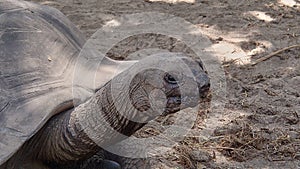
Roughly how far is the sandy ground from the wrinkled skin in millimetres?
838

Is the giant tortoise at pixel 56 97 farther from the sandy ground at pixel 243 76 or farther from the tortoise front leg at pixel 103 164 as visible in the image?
the sandy ground at pixel 243 76

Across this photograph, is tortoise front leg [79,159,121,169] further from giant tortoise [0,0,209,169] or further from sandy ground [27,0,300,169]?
sandy ground [27,0,300,169]

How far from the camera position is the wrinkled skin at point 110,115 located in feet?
6.57

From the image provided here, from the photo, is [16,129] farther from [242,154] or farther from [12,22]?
[242,154]

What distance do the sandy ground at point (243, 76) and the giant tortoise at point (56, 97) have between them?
825mm

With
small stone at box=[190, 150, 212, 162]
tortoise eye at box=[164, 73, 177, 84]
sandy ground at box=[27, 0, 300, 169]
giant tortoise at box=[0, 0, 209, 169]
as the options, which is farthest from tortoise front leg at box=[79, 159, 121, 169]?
tortoise eye at box=[164, 73, 177, 84]

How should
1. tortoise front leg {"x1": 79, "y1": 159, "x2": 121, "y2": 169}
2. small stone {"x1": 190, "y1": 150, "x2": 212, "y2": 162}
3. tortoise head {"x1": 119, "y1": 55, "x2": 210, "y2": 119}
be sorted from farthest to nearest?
1. small stone {"x1": 190, "y1": 150, "x2": 212, "y2": 162}
2. tortoise front leg {"x1": 79, "y1": 159, "x2": 121, "y2": 169}
3. tortoise head {"x1": 119, "y1": 55, "x2": 210, "y2": 119}

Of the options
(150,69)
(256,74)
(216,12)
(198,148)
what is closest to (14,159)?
(150,69)

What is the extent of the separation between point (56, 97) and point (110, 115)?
0.95ft

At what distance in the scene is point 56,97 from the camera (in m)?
2.36

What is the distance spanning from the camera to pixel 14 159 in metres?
2.33

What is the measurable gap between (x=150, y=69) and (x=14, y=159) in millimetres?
703

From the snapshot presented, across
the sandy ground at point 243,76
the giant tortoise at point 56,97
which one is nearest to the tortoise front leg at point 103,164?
the giant tortoise at point 56,97

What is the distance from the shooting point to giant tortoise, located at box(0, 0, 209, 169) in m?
2.05
